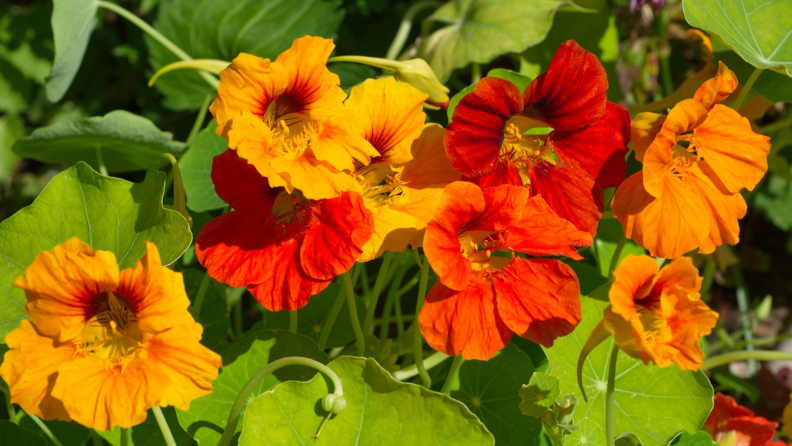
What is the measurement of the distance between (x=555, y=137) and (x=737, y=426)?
2.25 feet

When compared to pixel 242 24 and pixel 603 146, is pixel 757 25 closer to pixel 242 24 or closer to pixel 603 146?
pixel 603 146

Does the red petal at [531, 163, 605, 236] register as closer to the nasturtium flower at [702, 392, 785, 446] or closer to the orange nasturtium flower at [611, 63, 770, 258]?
the orange nasturtium flower at [611, 63, 770, 258]

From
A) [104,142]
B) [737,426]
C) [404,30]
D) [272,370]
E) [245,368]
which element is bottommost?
[737,426]

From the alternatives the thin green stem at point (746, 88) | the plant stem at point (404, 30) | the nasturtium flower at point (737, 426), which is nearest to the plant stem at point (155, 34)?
the plant stem at point (404, 30)

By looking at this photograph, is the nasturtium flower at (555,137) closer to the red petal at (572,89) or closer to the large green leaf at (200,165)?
the red petal at (572,89)

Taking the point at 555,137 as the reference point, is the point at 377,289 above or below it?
below

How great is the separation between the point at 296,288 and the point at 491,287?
0.26 metres

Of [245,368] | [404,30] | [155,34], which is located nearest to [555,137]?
[245,368]

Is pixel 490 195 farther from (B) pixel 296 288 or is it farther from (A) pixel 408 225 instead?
(B) pixel 296 288

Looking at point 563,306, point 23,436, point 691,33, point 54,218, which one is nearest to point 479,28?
point 691,33

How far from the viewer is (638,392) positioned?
1004 mm

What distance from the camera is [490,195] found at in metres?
0.78

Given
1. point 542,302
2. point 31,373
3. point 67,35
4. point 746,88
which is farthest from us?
point 67,35

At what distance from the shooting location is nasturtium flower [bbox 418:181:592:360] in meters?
0.76
